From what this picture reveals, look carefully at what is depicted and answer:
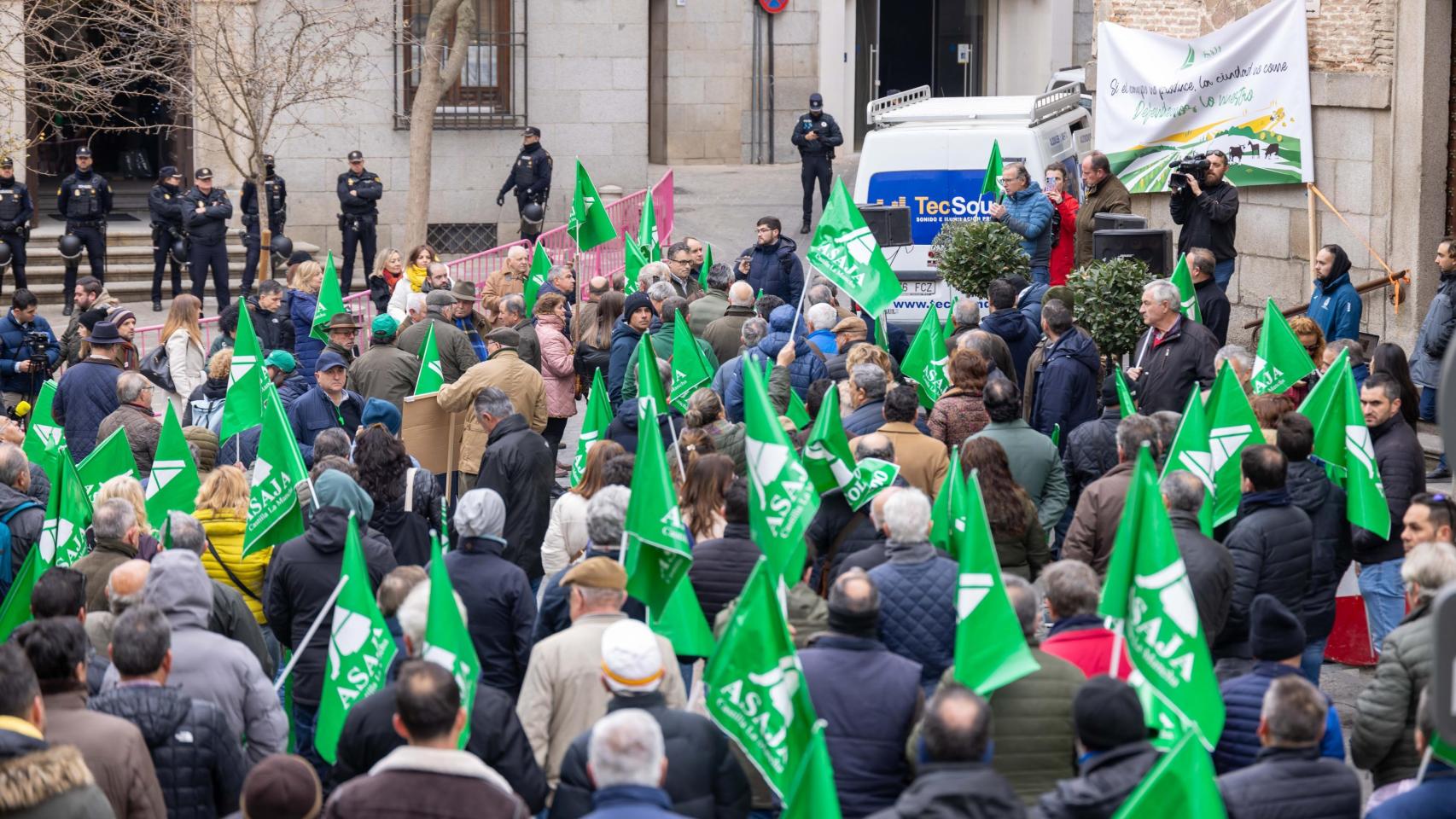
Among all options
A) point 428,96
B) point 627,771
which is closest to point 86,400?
point 627,771

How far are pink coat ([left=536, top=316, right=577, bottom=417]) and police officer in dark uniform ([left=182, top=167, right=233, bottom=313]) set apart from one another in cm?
887

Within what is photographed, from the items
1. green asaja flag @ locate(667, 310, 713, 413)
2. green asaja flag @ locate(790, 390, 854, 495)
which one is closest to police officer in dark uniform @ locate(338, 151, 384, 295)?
green asaja flag @ locate(667, 310, 713, 413)

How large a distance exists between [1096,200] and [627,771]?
10980 mm

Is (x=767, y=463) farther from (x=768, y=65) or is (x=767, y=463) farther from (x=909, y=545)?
(x=768, y=65)

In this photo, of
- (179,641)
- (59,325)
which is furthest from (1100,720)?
(59,325)

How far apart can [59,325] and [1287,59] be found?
44.4ft

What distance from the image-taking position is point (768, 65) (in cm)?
2841

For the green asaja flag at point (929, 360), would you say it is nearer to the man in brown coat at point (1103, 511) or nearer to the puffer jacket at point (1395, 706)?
the man in brown coat at point (1103, 511)

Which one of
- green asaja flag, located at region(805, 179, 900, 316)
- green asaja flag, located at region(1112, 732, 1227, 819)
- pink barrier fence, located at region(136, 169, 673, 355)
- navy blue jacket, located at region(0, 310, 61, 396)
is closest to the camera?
green asaja flag, located at region(1112, 732, 1227, 819)

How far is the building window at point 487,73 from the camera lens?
25.6 m

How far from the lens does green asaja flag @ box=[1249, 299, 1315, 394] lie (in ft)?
33.3

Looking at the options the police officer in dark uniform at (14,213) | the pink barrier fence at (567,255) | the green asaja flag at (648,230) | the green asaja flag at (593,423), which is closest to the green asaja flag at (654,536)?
the green asaja flag at (593,423)

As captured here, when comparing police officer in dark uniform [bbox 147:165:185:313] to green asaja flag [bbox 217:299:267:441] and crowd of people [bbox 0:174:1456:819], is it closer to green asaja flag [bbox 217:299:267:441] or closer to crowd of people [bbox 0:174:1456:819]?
crowd of people [bbox 0:174:1456:819]

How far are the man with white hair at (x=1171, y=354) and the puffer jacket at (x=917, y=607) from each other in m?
4.60
